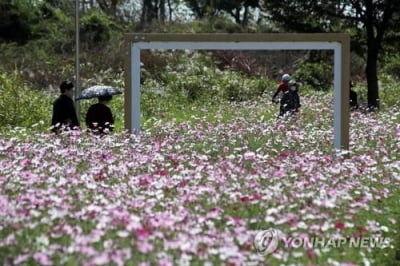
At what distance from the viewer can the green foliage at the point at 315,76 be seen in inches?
973

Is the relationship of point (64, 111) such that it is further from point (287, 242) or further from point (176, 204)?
point (287, 242)

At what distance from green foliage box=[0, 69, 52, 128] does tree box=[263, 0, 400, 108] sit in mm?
7184

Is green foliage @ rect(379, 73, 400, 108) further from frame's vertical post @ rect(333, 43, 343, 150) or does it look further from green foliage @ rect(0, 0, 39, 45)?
green foliage @ rect(0, 0, 39, 45)

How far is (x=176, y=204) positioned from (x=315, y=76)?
69.3 feet

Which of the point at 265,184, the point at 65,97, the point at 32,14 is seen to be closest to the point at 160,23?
the point at 32,14

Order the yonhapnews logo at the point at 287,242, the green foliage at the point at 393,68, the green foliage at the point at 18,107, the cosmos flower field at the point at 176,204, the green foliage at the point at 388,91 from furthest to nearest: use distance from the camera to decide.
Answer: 1. the green foliage at the point at 393,68
2. the green foliage at the point at 388,91
3. the green foliage at the point at 18,107
4. the yonhapnews logo at the point at 287,242
5. the cosmos flower field at the point at 176,204

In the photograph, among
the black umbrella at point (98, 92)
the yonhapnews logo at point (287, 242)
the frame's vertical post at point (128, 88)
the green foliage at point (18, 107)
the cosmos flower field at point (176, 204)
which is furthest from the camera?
the green foliage at point (18, 107)

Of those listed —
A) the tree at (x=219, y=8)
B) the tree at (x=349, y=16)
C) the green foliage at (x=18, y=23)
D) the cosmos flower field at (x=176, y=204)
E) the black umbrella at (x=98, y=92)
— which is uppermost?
the tree at (x=219, y=8)

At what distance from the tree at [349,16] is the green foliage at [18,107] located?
7.18 metres

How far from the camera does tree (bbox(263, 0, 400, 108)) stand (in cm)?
1875

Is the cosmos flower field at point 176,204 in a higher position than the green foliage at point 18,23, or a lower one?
lower

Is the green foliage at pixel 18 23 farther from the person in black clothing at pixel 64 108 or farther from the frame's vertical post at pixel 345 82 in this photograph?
the frame's vertical post at pixel 345 82

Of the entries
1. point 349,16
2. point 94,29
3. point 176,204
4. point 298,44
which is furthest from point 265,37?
point 94,29

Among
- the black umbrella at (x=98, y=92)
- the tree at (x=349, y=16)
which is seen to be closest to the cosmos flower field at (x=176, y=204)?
the black umbrella at (x=98, y=92)
